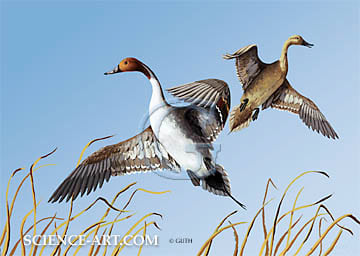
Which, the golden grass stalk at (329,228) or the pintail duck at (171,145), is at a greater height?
the pintail duck at (171,145)

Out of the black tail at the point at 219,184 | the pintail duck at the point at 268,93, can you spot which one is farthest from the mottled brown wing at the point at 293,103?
the black tail at the point at 219,184

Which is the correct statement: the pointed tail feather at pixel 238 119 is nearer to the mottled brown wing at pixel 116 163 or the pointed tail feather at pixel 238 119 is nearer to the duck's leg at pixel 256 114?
the duck's leg at pixel 256 114

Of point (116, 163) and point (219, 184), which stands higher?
point (116, 163)

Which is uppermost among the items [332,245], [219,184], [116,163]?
[116,163]

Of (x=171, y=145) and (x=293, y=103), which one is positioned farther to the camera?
(x=293, y=103)

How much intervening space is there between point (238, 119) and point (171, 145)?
0.24m

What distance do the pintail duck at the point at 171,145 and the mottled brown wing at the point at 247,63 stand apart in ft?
0.26

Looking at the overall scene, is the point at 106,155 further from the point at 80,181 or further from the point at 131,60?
the point at 131,60

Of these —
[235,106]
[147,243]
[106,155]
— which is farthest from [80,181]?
[235,106]

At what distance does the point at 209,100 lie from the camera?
4.25 ft

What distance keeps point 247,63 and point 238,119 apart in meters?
0.19

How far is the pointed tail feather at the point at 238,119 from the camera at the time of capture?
4.43ft

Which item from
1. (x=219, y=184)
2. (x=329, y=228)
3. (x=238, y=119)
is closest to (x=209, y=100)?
(x=238, y=119)

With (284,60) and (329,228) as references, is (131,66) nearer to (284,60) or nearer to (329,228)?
(284,60)
